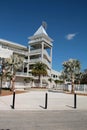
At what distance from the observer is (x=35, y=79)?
6900 cm

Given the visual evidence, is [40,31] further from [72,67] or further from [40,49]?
[72,67]

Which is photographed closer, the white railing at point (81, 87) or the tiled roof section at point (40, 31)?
the white railing at point (81, 87)

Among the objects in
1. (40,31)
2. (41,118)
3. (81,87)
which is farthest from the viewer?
(40,31)

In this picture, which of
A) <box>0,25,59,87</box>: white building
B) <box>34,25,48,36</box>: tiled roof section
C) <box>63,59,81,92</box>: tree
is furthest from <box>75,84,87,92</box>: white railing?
<box>34,25,48,36</box>: tiled roof section

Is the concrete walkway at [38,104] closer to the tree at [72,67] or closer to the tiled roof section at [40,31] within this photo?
the tree at [72,67]

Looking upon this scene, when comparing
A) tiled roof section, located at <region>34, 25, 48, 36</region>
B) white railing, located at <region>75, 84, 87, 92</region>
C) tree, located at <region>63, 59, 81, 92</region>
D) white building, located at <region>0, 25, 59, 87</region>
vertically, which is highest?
tiled roof section, located at <region>34, 25, 48, 36</region>

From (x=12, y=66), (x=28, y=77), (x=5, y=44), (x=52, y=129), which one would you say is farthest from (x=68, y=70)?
(x=52, y=129)

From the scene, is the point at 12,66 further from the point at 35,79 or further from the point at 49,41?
the point at 49,41

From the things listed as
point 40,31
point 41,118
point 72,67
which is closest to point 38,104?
point 41,118

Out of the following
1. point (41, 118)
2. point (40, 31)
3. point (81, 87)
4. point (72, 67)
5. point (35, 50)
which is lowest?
point (81, 87)

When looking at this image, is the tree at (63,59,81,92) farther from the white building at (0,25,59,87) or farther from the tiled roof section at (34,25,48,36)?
the tiled roof section at (34,25,48,36)

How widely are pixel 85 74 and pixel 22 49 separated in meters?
25.3

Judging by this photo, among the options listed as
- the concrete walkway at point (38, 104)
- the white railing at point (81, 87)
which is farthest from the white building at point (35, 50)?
the concrete walkway at point (38, 104)

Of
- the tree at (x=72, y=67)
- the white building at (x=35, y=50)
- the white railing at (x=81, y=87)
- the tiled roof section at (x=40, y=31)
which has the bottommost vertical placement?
the white railing at (x=81, y=87)
